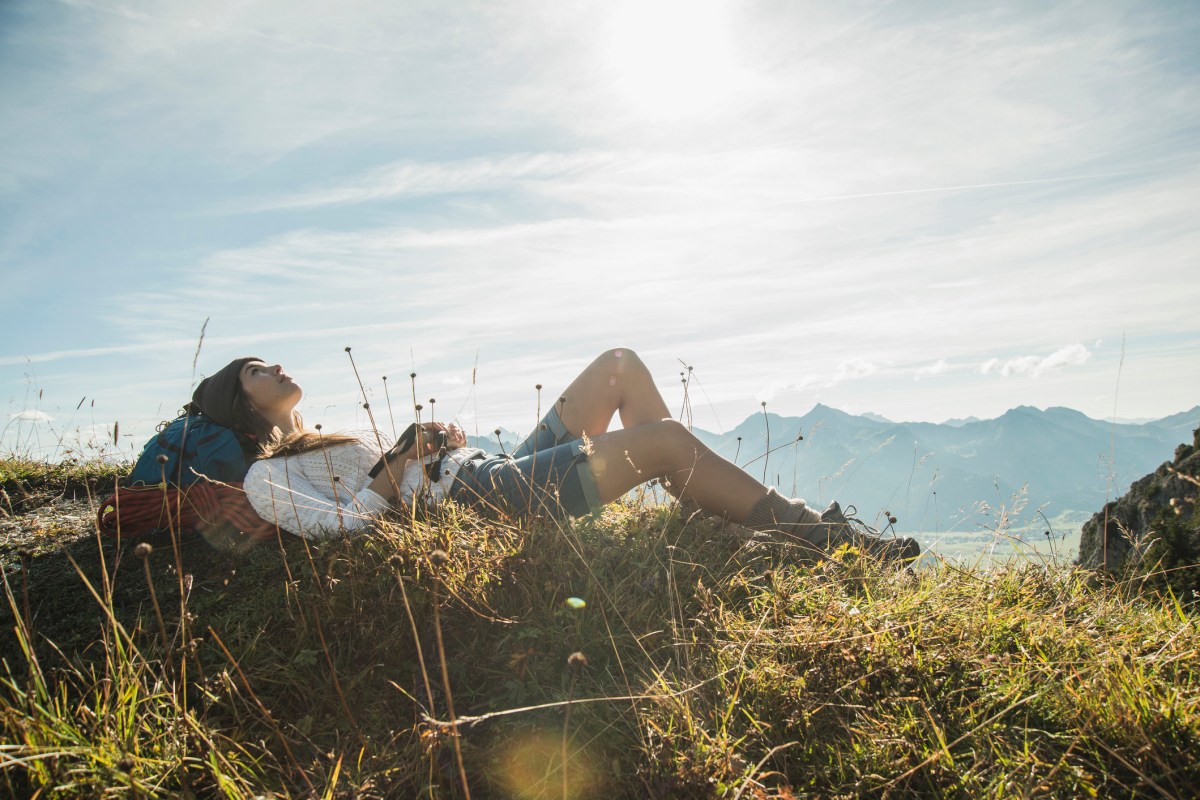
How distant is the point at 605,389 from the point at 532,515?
137cm

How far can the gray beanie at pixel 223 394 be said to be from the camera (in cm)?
434

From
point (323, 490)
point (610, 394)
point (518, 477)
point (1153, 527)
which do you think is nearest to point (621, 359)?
point (610, 394)

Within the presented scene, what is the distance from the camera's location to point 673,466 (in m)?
4.10

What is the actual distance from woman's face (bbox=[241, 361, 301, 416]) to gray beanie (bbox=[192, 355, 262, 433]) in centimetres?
5

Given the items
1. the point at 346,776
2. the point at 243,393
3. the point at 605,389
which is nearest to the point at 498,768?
the point at 346,776

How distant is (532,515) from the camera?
12.4ft

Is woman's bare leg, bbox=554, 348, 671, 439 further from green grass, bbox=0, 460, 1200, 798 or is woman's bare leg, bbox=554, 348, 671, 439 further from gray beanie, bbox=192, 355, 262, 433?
gray beanie, bbox=192, 355, 262, 433

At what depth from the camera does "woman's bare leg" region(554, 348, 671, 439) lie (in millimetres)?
4820

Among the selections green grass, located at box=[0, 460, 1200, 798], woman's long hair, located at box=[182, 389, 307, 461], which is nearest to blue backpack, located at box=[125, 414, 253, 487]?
woman's long hair, located at box=[182, 389, 307, 461]

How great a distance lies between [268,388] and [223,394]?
0.30m

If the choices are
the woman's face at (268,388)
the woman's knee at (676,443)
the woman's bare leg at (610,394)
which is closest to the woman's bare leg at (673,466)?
the woman's knee at (676,443)

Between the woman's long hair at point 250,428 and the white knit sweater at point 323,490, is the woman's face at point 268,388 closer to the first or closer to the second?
the woman's long hair at point 250,428

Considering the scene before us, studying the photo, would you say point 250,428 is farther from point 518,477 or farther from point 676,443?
point 676,443

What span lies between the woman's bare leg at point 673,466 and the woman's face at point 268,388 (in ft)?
7.36
